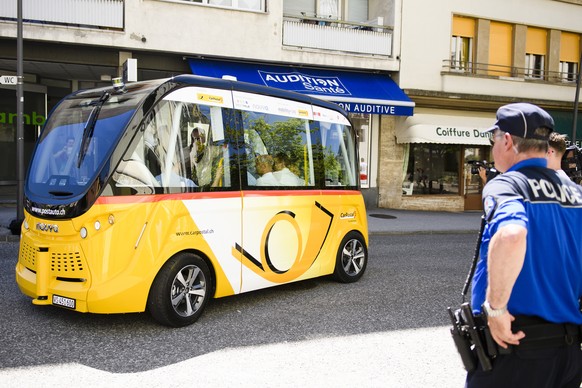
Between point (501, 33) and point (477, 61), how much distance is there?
1.71m

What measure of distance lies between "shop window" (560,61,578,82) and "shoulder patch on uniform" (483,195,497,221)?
22.8m

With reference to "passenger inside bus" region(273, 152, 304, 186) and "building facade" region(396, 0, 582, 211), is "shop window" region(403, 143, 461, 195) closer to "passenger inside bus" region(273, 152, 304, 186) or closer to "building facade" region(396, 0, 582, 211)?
"building facade" region(396, 0, 582, 211)

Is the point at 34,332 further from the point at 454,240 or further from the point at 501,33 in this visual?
the point at 501,33

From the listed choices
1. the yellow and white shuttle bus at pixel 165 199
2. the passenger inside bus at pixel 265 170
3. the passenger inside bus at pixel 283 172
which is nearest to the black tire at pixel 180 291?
the yellow and white shuttle bus at pixel 165 199

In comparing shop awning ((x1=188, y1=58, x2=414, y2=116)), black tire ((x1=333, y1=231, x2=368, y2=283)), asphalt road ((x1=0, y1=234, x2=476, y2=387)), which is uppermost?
shop awning ((x1=188, y1=58, x2=414, y2=116))

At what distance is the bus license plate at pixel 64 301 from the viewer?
498cm

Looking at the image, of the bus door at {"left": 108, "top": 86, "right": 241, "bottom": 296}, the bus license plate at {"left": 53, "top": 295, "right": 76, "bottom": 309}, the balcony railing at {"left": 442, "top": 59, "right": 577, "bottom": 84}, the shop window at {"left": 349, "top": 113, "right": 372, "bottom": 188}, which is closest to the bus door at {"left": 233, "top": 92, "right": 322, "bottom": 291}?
the bus door at {"left": 108, "top": 86, "right": 241, "bottom": 296}

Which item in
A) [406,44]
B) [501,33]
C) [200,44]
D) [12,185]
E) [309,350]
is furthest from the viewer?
[501,33]

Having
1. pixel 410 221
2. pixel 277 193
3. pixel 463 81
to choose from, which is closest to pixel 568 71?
pixel 463 81

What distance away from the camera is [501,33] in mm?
20734

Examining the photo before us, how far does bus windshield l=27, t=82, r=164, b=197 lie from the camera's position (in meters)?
5.12

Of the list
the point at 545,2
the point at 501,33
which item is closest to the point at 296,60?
the point at 501,33

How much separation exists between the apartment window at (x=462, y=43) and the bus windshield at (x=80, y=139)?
16637 mm

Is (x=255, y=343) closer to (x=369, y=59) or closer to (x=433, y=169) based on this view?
(x=369, y=59)
